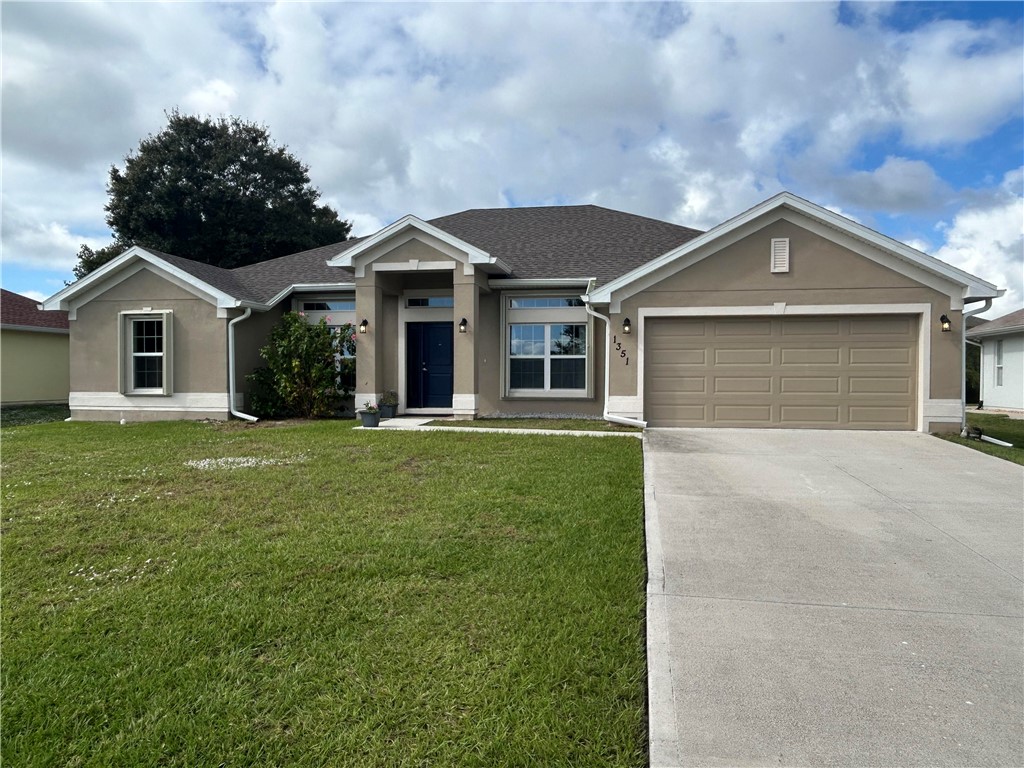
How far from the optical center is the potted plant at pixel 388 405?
12.5m

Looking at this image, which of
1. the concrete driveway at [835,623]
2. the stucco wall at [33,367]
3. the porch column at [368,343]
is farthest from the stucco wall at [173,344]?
the concrete driveway at [835,623]

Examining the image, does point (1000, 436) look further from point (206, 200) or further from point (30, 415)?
point (206, 200)

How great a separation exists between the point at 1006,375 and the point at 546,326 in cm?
1624

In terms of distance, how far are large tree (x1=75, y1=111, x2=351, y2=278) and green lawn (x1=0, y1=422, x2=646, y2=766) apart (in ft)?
87.9

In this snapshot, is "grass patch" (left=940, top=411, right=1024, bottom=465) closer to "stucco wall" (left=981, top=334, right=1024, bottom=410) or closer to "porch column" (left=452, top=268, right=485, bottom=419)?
"stucco wall" (left=981, top=334, right=1024, bottom=410)

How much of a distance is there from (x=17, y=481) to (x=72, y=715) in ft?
18.5

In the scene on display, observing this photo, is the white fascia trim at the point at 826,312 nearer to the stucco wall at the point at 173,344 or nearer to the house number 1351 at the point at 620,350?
the house number 1351 at the point at 620,350

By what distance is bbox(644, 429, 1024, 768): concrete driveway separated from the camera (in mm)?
2260

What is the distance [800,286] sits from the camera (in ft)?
34.9

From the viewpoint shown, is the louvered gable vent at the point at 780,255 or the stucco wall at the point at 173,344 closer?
the louvered gable vent at the point at 780,255

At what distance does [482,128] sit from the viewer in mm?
15672

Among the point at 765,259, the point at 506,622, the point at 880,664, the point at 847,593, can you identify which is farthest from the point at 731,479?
the point at 765,259

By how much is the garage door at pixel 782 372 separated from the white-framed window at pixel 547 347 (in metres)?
1.87

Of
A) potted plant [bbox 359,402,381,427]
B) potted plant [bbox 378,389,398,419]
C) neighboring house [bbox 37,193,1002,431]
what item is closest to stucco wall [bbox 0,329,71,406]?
neighboring house [bbox 37,193,1002,431]
